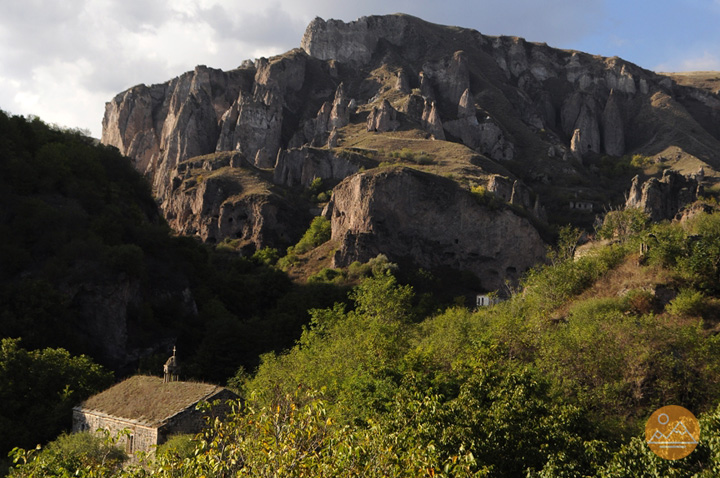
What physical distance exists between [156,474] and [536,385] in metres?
14.3

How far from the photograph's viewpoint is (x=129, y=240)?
64.7m

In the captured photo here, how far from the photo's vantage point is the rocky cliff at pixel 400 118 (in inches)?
4441

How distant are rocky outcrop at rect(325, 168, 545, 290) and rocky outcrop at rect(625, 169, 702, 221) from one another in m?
18.3

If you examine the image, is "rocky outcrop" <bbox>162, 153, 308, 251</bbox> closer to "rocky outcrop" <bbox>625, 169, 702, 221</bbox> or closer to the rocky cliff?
the rocky cliff

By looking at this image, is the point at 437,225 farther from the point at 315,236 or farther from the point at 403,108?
the point at 403,108

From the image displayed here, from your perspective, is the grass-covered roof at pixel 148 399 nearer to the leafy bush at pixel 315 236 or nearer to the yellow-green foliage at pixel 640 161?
the leafy bush at pixel 315 236

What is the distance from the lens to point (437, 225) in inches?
3602

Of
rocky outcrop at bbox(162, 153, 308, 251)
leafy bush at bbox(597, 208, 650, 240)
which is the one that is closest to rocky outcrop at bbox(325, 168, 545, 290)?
rocky outcrop at bbox(162, 153, 308, 251)

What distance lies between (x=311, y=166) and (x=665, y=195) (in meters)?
52.5

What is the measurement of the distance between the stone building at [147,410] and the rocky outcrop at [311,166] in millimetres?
79580

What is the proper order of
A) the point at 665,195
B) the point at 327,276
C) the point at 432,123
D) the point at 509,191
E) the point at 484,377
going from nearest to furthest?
the point at 484,377
the point at 327,276
the point at 665,195
the point at 509,191
the point at 432,123

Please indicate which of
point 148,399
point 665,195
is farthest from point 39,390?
point 665,195

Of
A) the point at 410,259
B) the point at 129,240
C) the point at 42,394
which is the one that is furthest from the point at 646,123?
the point at 42,394
